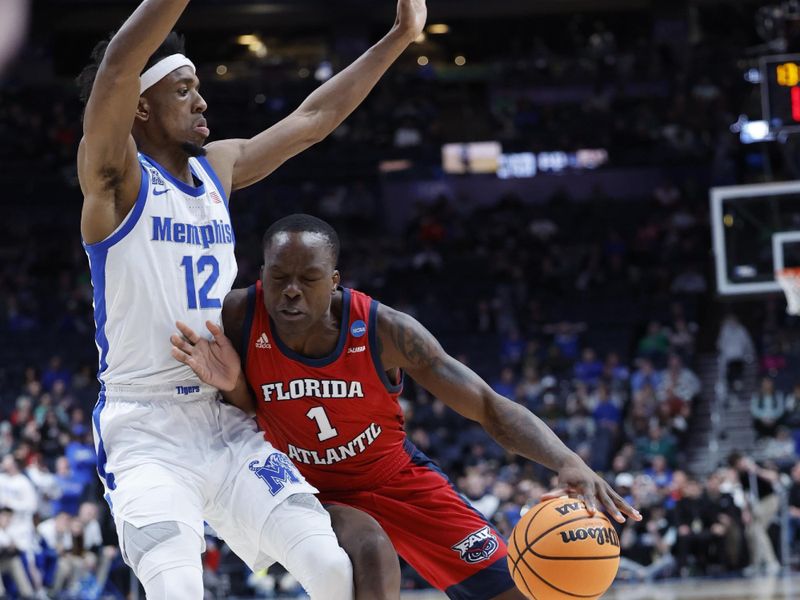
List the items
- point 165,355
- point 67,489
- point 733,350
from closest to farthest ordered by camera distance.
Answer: point 165,355, point 67,489, point 733,350

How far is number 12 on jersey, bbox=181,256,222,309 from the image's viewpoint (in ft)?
15.0

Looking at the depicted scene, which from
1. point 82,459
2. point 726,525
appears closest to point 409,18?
point 726,525

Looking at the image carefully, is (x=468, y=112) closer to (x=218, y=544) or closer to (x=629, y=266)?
(x=629, y=266)

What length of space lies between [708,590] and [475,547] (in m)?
8.42

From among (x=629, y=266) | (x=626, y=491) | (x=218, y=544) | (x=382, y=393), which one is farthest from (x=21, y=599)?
(x=629, y=266)

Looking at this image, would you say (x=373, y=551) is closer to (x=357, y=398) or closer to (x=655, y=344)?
(x=357, y=398)

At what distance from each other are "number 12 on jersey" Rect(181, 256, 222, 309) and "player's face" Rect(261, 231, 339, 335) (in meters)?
0.22

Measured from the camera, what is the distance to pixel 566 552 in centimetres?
449

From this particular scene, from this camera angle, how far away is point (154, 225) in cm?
450

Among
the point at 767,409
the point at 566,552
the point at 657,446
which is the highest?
the point at 566,552

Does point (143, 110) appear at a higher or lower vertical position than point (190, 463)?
higher

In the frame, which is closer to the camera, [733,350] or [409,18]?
[409,18]

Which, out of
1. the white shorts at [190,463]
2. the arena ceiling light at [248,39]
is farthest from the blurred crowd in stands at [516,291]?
the white shorts at [190,463]

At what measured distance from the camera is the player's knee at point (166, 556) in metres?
4.17
